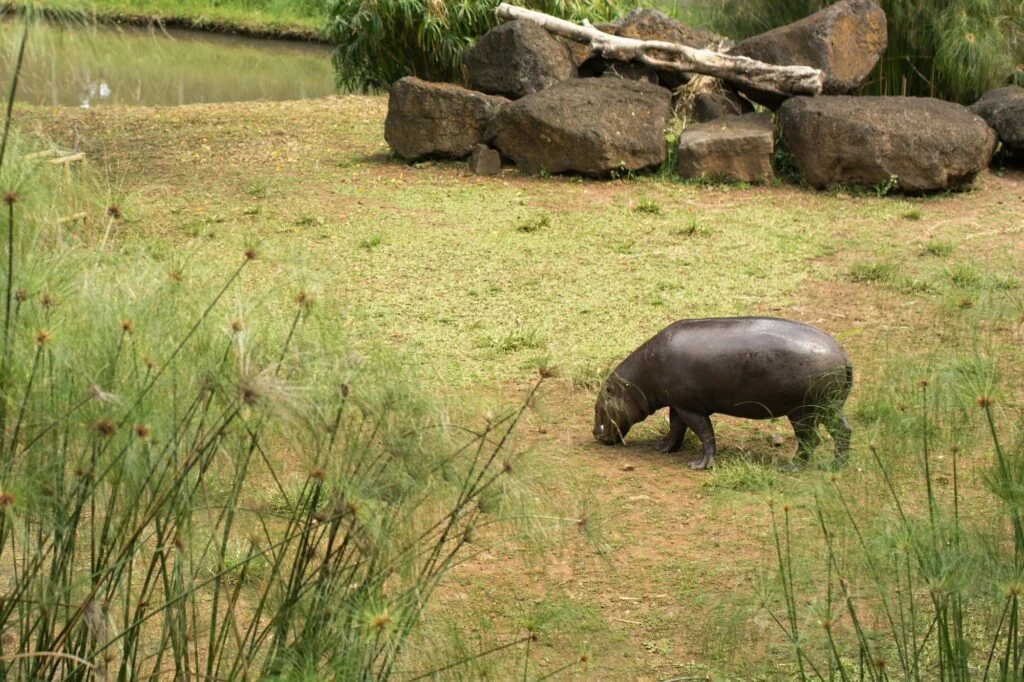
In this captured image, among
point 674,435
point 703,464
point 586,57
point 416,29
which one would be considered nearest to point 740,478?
point 703,464

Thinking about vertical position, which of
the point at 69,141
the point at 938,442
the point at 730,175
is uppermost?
the point at 938,442

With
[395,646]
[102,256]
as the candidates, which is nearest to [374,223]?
[102,256]

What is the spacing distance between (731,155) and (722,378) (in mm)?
4573

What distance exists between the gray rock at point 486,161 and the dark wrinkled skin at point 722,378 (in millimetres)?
4637

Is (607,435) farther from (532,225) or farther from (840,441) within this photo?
(532,225)

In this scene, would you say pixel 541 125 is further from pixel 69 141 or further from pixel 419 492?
pixel 419 492

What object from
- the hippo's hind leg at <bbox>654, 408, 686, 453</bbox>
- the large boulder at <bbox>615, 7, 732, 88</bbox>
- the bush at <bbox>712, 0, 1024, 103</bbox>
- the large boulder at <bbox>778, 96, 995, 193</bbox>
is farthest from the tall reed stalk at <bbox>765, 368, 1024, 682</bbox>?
the bush at <bbox>712, 0, 1024, 103</bbox>

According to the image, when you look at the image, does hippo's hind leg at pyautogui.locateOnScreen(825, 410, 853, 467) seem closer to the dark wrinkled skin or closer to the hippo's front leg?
the dark wrinkled skin

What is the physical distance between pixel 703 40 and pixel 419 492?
8.33m

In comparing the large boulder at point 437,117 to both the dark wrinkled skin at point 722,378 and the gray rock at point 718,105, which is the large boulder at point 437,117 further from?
the dark wrinkled skin at point 722,378

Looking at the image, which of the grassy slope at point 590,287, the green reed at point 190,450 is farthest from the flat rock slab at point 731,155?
the green reed at point 190,450

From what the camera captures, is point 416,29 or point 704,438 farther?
point 416,29

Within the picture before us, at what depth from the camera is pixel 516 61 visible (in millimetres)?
9836

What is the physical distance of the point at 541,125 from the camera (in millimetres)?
Result: 8945
